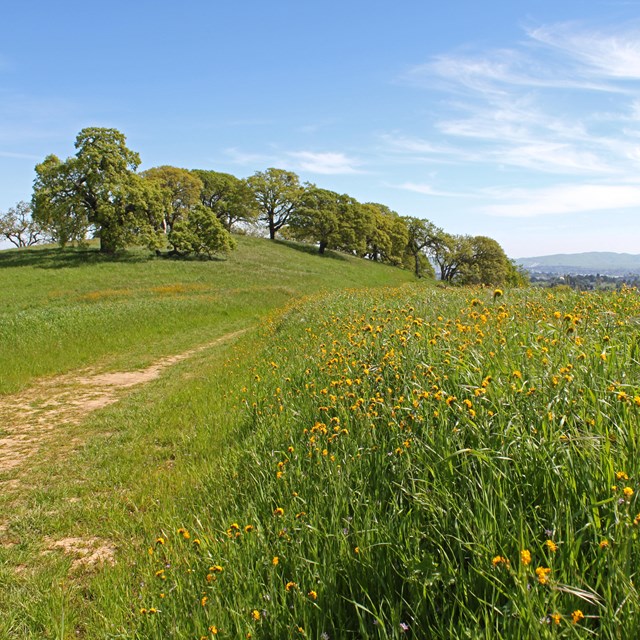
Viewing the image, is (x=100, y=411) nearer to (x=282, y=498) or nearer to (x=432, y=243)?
(x=282, y=498)

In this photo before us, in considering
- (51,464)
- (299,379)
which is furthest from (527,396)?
(51,464)

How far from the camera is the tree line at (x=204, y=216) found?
35.1 m

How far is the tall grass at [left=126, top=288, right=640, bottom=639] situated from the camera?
1.80m

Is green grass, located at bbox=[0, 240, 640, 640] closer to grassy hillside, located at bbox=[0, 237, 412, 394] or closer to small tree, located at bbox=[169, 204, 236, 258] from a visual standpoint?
grassy hillside, located at bbox=[0, 237, 412, 394]

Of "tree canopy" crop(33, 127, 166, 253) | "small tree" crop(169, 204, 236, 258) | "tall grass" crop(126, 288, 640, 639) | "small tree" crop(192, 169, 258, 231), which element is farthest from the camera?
"small tree" crop(192, 169, 258, 231)

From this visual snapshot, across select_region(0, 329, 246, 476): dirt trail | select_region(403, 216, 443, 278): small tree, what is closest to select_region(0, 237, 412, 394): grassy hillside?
select_region(0, 329, 246, 476): dirt trail

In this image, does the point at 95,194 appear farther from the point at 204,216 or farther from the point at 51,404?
the point at 51,404

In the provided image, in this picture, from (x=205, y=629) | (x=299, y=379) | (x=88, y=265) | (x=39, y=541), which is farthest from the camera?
(x=88, y=265)

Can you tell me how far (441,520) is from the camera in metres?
2.36

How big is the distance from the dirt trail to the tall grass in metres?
4.35

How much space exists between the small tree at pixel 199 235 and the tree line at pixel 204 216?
10 cm

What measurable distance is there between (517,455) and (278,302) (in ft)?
81.3

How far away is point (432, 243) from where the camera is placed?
72.4m

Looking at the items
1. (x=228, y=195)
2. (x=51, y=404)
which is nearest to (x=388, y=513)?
(x=51, y=404)
